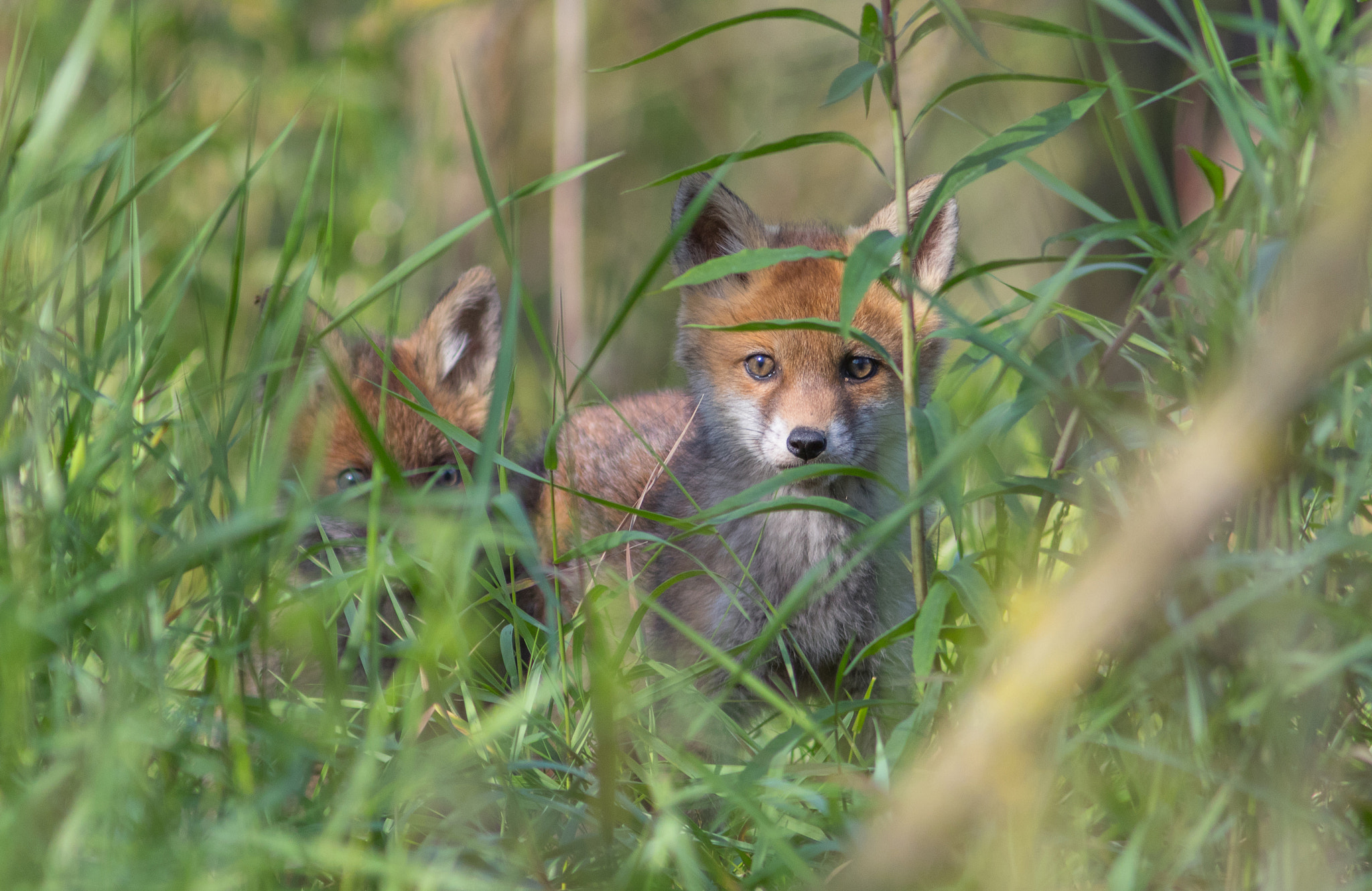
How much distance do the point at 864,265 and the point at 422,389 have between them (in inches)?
97.1

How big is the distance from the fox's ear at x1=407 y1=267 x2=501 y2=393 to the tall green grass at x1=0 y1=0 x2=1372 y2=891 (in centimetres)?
178

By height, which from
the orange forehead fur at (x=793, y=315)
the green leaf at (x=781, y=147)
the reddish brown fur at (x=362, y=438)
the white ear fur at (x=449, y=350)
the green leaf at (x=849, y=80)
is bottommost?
the reddish brown fur at (x=362, y=438)

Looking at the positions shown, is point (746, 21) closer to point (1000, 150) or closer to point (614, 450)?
point (1000, 150)

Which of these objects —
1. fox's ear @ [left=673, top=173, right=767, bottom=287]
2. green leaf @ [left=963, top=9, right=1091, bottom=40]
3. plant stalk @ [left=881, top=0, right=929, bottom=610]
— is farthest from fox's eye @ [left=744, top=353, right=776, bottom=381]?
green leaf @ [left=963, top=9, right=1091, bottom=40]

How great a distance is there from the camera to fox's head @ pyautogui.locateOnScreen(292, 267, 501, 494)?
11.3 feet

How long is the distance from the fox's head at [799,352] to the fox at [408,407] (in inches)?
28.4

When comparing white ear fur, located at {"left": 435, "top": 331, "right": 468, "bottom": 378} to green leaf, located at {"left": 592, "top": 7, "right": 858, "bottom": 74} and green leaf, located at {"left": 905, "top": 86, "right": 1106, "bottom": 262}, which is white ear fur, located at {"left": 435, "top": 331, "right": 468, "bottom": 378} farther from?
green leaf, located at {"left": 905, "top": 86, "right": 1106, "bottom": 262}

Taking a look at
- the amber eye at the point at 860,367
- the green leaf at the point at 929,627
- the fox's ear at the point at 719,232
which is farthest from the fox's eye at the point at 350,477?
the green leaf at the point at 929,627

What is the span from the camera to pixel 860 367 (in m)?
3.27

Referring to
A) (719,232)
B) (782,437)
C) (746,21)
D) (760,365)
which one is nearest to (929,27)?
(746,21)

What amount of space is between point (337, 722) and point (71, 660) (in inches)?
21.5

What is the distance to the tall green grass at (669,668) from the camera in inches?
51.7

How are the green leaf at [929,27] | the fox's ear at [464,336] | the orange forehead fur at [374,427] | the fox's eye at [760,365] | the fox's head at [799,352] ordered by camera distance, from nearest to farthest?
the green leaf at [929,27], the fox's head at [799,352], the fox's eye at [760,365], the orange forehead fur at [374,427], the fox's ear at [464,336]

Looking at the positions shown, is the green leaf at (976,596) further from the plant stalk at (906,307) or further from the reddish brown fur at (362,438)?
the reddish brown fur at (362,438)
